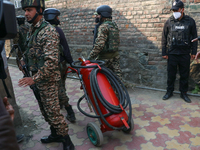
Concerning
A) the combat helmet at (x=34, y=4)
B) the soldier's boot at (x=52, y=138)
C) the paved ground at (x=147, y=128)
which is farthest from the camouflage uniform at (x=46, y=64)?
the paved ground at (x=147, y=128)

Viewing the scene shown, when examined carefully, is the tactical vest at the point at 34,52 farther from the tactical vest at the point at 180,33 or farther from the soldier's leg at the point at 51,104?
the tactical vest at the point at 180,33

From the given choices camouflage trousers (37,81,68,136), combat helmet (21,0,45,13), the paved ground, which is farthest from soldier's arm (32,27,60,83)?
the paved ground

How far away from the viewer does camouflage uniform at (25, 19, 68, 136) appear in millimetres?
2219

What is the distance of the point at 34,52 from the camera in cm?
234

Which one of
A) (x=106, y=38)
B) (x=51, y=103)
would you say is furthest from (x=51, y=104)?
(x=106, y=38)

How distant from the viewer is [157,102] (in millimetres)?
4027

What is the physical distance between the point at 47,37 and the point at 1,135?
1.68 metres

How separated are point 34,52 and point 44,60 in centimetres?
17

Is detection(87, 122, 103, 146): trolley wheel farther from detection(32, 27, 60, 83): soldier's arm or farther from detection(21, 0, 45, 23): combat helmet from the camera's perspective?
detection(21, 0, 45, 23): combat helmet

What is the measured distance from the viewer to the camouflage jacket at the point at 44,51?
2213mm

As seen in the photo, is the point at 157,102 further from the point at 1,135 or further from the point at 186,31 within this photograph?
the point at 1,135

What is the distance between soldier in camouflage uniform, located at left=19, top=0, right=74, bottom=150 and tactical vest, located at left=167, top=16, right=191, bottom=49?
8.52ft

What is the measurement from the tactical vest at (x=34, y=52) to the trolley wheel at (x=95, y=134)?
111 centimetres

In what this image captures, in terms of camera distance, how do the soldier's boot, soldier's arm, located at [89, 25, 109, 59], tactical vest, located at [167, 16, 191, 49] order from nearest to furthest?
the soldier's boot → soldier's arm, located at [89, 25, 109, 59] → tactical vest, located at [167, 16, 191, 49]
